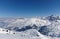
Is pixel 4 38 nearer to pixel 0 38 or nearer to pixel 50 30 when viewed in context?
pixel 0 38

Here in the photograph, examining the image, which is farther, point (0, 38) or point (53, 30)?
point (53, 30)

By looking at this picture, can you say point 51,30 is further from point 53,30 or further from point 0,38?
point 0,38

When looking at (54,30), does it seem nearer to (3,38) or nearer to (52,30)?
(52,30)

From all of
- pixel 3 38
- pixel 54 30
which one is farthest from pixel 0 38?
pixel 54 30

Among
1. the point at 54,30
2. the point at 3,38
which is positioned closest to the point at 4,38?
the point at 3,38

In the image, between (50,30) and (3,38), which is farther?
(50,30)

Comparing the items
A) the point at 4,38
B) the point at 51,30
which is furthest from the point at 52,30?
the point at 4,38

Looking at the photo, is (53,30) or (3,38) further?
(53,30)
